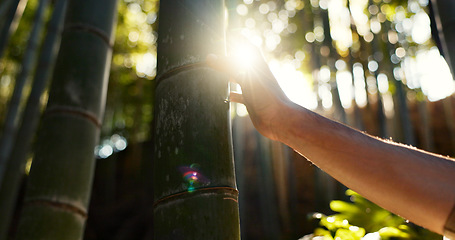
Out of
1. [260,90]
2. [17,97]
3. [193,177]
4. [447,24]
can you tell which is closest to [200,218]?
[193,177]

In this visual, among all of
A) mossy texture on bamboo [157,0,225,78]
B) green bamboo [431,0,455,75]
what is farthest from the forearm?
green bamboo [431,0,455,75]

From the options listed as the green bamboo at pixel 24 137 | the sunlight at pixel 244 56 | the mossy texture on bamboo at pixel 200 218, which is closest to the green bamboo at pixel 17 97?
the green bamboo at pixel 24 137

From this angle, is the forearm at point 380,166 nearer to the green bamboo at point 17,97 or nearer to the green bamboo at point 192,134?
the green bamboo at point 192,134

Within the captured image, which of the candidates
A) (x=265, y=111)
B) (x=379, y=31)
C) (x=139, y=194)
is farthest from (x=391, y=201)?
(x=139, y=194)

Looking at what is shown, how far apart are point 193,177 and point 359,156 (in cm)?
37

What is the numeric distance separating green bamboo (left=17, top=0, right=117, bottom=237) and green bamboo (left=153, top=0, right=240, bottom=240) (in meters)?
0.67

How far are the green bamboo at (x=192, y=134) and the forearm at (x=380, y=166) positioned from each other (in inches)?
7.7

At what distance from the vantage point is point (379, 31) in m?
7.11

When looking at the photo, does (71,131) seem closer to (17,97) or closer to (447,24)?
(447,24)

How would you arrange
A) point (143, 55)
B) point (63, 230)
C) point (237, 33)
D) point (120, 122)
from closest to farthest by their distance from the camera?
point (237, 33) → point (63, 230) → point (143, 55) → point (120, 122)

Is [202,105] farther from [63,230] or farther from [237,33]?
[63,230]

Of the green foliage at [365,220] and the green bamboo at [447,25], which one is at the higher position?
the green bamboo at [447,25]

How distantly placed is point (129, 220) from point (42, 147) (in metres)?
8.42

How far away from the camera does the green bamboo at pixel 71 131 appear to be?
Answer: 145cm
